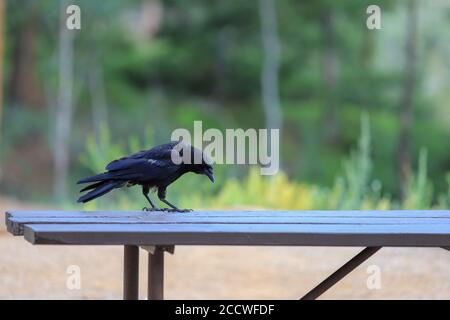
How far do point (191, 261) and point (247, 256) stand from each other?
17.4 inches

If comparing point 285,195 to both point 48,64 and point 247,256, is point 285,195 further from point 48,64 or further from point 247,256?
point 48,64

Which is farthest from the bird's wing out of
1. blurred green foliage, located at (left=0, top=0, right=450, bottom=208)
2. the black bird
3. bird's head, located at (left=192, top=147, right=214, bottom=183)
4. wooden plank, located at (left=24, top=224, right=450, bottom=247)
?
blurred green foliage, located at (left=0, top=0, right=450, bottom=208)

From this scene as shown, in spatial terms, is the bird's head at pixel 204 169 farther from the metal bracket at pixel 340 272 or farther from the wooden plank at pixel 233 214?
the metal bracket at pixel 340 272

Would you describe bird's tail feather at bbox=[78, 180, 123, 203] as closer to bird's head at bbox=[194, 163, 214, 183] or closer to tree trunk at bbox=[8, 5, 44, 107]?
bird's head at bbox=[194, 163, 214, 183]

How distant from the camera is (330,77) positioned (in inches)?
726

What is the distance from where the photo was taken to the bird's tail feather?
3.28 meters

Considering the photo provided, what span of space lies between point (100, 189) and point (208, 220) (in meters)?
0.42

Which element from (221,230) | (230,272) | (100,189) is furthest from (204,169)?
(230,272)

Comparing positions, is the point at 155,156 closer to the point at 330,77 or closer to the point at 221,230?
the point at 221,230

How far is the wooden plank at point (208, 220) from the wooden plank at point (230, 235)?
12 cm
